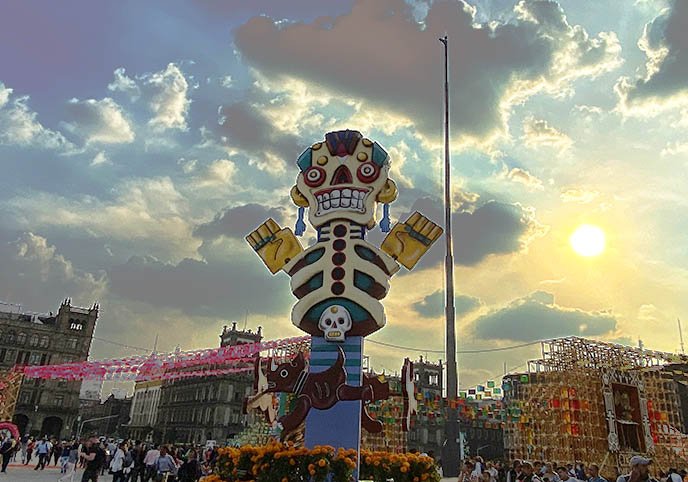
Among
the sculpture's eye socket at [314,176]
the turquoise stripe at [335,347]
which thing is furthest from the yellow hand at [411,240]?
the turquoise stripe at [335,347]

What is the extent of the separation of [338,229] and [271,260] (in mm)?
1631

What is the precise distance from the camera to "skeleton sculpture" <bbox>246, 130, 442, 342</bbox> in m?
10.1

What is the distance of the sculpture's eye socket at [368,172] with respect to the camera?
36.1 feet

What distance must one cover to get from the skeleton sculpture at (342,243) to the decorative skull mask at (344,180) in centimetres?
2

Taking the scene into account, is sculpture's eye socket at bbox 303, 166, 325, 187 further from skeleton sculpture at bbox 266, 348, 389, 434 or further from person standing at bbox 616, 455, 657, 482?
person standing at bbox 616, 455, 657, 482

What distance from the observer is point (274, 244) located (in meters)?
11.4

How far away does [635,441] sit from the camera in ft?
72.6

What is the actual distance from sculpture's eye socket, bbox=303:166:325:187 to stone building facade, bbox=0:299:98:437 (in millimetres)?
53306

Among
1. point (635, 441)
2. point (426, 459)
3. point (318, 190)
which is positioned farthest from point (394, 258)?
point (635, 441)

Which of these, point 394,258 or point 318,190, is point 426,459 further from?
point 318,190

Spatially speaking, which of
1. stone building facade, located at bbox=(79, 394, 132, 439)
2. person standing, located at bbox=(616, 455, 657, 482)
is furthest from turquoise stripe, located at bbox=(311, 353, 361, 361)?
stone building facade, located at bbox=(79, 394, 132, 439)

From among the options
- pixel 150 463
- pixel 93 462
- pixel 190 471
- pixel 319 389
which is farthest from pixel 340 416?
pixel 150 463

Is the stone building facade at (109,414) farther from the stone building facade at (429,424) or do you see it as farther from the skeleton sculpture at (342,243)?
the skeleton sculpture at (342,243)

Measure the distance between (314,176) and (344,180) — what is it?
0.65m
